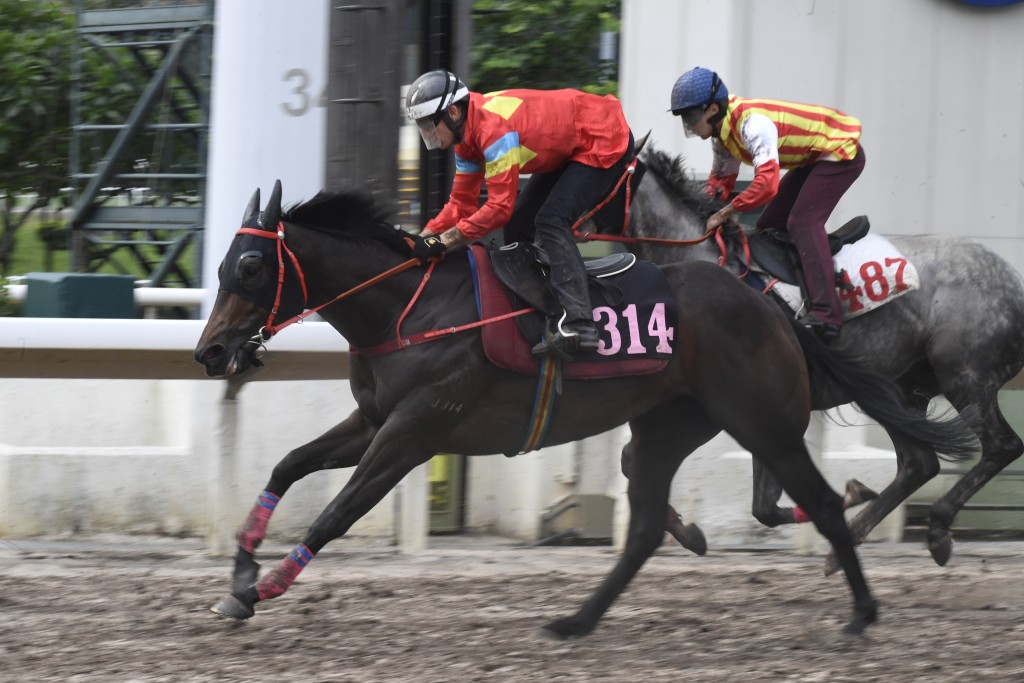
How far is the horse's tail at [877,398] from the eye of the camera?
17.3 feet

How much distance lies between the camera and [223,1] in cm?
712

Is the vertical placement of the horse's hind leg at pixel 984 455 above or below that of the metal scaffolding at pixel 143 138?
below

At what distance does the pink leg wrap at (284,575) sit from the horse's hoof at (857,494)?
2.95 meters

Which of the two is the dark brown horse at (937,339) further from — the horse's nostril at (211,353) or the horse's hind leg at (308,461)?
the horse's nostril at (211,353)

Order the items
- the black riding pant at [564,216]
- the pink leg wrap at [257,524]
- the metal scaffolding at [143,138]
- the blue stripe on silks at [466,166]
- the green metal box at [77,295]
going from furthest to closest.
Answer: the metal scaffolding at [143,138] → the green metal box at [77,295] → the blue stripe on silks at [466,166] → the pink leg wrap at [257,524] → the black riding pant at [564,216]

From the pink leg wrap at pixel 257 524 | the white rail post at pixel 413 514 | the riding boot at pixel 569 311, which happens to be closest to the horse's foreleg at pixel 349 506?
the pink leg wrap at pixel 257 524

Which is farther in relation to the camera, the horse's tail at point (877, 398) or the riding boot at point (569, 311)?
the horse's tail at point (877, 398)

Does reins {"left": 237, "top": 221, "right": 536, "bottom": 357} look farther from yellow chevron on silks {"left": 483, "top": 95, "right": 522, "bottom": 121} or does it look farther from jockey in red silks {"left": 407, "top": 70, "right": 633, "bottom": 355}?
yellow chevron on silks {"left": 483, "top": 95, "right": 522, "bottom": 121}

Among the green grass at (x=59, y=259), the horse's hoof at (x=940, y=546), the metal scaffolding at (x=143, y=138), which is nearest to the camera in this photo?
the horse's hoof at (x=940, y=546)

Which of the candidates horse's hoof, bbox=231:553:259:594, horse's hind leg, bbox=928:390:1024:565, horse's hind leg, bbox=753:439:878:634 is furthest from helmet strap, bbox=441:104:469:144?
horse's hind leg, bbox=928:390:1024:565

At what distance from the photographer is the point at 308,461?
200 inches

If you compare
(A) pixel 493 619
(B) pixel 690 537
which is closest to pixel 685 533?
(B) pixel 690 537

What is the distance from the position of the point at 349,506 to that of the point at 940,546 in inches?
120

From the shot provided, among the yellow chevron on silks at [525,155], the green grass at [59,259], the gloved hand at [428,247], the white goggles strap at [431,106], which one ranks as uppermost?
the white goggles strap at [431,106]
